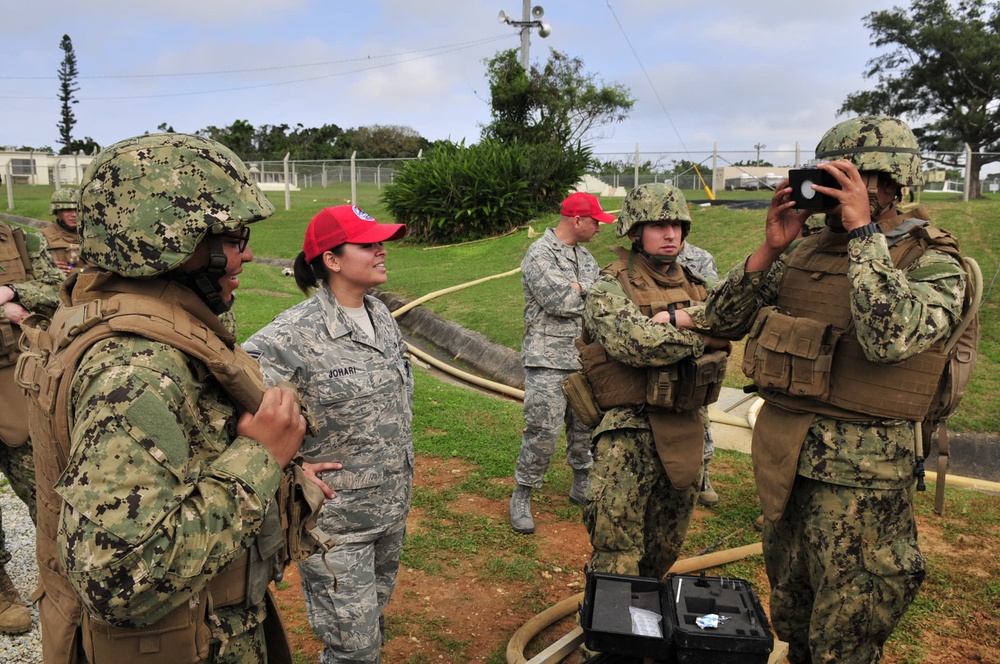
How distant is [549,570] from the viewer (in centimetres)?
459

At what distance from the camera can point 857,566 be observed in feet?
9.30

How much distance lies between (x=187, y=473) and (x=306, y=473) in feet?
1.78

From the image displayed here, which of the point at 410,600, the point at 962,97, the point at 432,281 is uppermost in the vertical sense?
the point at 962,97

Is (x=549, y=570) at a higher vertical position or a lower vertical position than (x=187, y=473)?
lower

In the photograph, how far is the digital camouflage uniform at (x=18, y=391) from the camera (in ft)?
Answer: 12.8

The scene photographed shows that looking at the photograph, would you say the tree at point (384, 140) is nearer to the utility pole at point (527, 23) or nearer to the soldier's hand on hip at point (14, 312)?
the utility pole at point (527, 23)

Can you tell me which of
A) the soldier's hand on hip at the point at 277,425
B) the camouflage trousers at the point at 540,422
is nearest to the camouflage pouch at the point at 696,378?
the camouflage trousers at the point at 540,422

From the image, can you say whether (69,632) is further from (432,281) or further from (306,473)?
(432,281)

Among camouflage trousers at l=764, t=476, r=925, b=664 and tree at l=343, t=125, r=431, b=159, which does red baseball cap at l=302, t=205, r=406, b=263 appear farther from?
tree at l=343, t=125, r=431, b=159

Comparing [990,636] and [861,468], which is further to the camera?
[990,636]

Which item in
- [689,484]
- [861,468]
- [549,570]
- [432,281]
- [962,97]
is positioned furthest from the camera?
[962,97]

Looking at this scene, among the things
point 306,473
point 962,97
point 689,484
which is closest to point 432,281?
point 689,484

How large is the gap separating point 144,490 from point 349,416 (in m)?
1.40

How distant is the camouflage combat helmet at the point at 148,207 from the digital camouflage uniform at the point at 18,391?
250 centimetres
